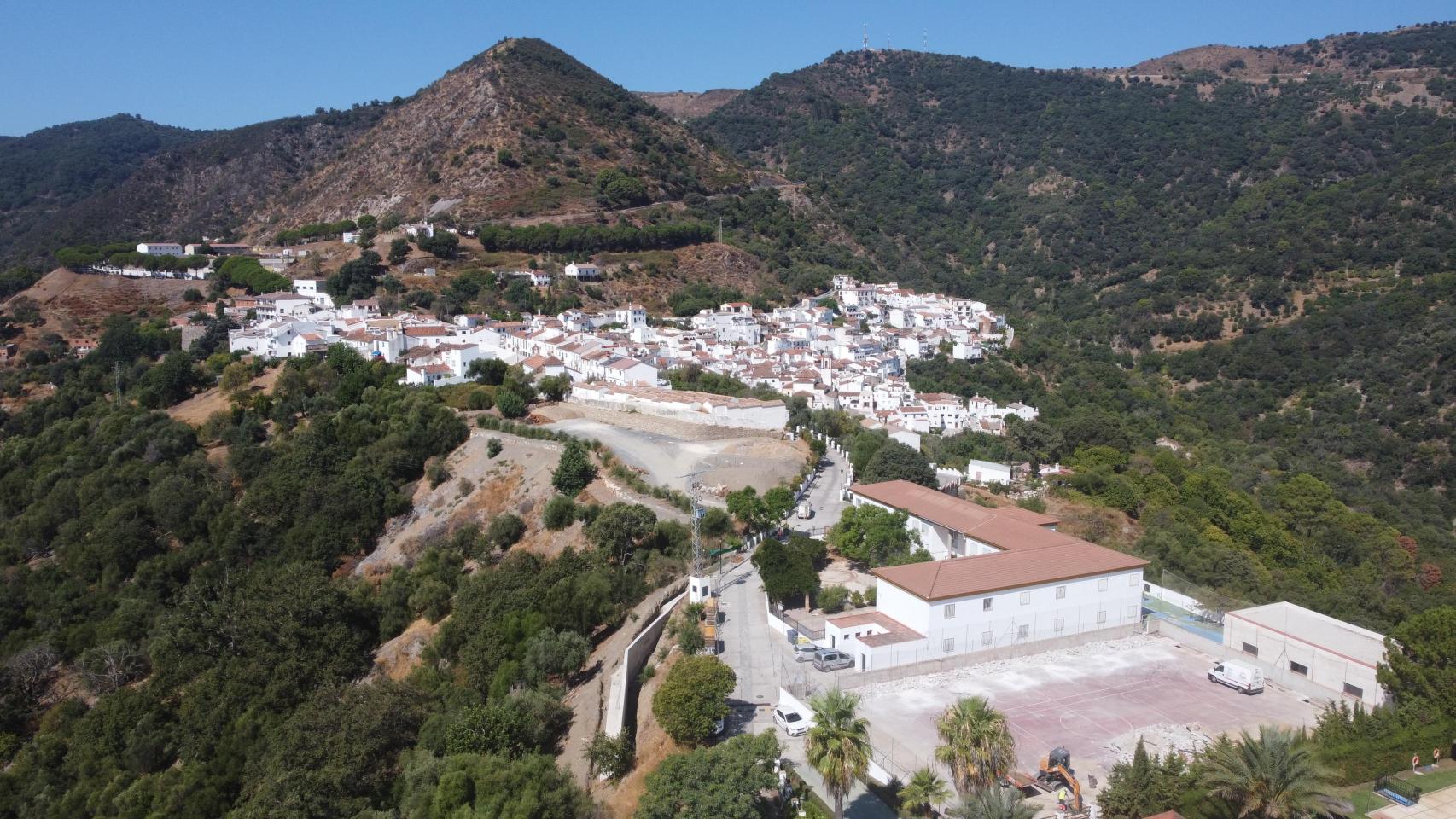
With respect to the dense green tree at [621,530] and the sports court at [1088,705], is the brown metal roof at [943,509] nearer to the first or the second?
the sports court at [1088,705]

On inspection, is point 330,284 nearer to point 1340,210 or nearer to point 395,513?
point 395,513

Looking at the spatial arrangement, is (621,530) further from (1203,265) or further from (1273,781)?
(1203,265)

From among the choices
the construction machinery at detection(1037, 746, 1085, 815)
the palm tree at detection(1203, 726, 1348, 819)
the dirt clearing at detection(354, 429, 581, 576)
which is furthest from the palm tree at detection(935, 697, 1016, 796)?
the dirt clearing at detection(354, 429, 581, 576)

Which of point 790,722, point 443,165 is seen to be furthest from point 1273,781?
point 443,165

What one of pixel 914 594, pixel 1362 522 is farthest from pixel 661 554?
pixel 1362 522

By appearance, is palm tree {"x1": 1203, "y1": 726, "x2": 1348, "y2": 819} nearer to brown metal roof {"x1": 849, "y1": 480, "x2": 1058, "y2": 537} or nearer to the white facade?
the white facade
